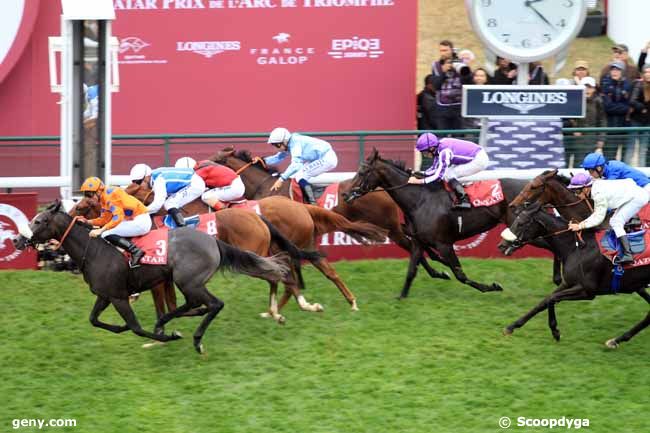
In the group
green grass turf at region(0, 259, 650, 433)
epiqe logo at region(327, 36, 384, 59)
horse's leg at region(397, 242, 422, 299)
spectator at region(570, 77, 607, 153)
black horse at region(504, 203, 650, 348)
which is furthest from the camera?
epiqe logo at region(327, 36, 384, 59)

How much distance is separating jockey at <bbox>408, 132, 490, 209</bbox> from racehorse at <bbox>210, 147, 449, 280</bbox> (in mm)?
567

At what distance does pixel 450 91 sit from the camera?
1459 centimetres

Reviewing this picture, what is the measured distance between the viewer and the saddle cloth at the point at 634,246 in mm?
10633

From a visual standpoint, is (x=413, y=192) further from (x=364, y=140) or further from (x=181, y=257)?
(x=181, y=257)

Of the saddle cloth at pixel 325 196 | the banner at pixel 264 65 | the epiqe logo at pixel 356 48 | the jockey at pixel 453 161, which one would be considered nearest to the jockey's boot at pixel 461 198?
the jockey at pixel 453 161

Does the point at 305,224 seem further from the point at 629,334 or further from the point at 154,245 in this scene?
the point at 629,334

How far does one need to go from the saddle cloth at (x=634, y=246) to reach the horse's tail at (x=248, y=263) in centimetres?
276

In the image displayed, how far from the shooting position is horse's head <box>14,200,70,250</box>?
10.5 metres

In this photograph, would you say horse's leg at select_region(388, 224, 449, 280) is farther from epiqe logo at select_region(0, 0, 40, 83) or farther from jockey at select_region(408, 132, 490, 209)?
epiqe logo at select_region(0, 0, 40, 83)

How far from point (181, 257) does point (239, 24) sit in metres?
6.08

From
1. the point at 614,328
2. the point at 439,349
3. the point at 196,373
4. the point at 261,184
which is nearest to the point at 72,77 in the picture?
the point at 261,184

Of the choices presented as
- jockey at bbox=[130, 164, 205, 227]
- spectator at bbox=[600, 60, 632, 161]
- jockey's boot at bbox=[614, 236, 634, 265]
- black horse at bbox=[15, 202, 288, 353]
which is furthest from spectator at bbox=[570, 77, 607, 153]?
black horse at bbox=[15, 202, 288, 353]

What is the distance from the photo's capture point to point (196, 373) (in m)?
10.4

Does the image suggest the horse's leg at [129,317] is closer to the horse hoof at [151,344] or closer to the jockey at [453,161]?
the horse hoof at [151,344]
